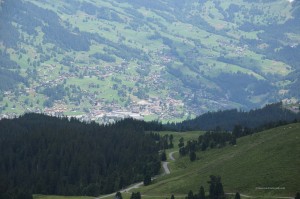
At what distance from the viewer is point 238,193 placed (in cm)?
16812

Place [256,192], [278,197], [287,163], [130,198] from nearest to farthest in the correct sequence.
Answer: [278,197], [256,192], [287,163], [130,198]

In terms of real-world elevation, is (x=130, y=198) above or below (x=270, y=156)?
below

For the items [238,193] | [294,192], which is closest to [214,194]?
[238,193]

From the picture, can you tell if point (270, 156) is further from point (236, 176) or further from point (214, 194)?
point (214, 194)

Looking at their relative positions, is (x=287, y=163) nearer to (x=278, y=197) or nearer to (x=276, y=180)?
(x=276, y=180)

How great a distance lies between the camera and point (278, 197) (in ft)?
530

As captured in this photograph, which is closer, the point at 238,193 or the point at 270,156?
the point at 238,193

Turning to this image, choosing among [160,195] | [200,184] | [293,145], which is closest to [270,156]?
[293,145]

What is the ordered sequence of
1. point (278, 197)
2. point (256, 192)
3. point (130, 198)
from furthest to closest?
point (130, 198), point (256, 192), point (278, 197)

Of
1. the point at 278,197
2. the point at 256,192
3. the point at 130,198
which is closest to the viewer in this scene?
the point at 278,197

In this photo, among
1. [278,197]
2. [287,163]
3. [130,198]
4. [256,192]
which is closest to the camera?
[278,197]

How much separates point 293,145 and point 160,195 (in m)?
41.9

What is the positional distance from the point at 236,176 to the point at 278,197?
31636mm

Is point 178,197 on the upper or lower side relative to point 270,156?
lower
